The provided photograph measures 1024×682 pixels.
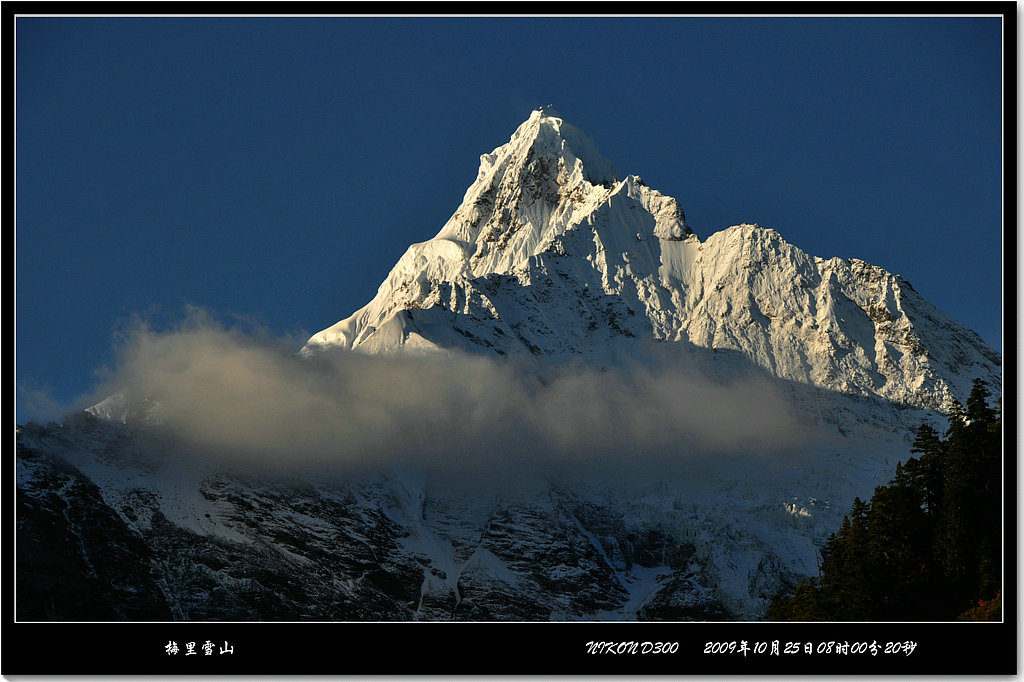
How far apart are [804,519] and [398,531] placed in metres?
55.5

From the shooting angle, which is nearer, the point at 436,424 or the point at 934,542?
the point at 934,542

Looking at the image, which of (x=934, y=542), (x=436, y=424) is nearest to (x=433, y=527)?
(x=436, y=424)

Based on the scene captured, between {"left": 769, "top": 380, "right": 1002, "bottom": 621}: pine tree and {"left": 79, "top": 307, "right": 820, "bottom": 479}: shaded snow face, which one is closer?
{"left": 769, "top": 380, "right": 1002, "bottom": 621}: pine tree

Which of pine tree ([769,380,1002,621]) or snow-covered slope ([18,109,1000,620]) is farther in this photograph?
snow-covered slope ([18,109,1000,620])

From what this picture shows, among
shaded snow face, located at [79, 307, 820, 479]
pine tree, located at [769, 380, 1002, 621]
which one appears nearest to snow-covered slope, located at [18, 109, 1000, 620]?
shaded snow face, located at [79, 307, 820, 479]

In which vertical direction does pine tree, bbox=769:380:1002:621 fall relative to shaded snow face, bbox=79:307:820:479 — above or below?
below

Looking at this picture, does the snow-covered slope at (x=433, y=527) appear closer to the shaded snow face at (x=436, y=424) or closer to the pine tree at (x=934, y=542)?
the shaded snow face at (x=436, y=424)

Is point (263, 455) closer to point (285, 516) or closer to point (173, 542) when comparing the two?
point (285, 516)

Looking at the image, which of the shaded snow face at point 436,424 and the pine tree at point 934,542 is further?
the shaded snow face at point 436,424

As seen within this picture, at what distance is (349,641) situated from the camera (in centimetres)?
4306

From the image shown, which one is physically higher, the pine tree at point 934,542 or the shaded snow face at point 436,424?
the shaded snow face at point 436,424

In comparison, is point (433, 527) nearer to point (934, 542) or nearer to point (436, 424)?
point (436, 424)

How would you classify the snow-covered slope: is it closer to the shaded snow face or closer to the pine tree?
the shaded snow face

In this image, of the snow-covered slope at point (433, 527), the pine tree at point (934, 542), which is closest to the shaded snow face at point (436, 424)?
the snow-covered slope at point (433, 527)
